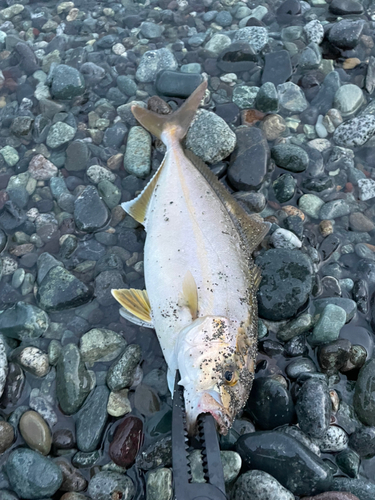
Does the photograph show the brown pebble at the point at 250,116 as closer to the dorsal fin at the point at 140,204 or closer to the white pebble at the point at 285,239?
the dorsal fin at the point at 140,204

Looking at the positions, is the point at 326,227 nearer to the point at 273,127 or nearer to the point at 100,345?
the point at 273,127

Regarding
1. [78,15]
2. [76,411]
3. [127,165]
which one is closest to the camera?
[76,411]

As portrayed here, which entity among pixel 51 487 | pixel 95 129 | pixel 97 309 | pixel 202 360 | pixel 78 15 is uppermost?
pixel 78 15

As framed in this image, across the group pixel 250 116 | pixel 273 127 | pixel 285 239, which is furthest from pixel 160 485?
pixel 250 116

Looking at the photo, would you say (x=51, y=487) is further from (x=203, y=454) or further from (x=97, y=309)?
(x=97, y=309)

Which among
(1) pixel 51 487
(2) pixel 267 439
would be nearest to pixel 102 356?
(1) pixel 51 487

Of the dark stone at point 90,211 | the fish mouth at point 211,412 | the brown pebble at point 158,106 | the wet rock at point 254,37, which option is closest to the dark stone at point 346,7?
the wet rock at point 254,37
